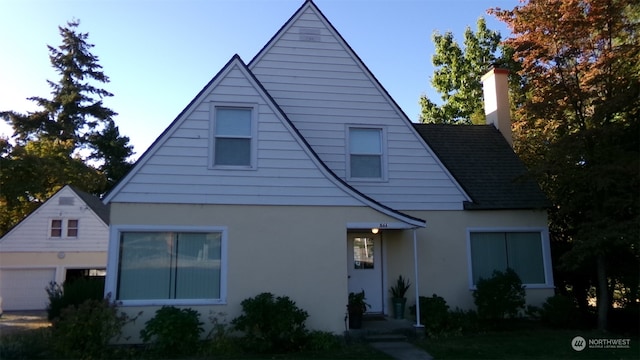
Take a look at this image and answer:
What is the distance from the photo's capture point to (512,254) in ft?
40.5

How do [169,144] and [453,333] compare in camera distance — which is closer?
[169,144]

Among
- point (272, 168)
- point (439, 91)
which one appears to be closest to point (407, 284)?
point (272, 168)

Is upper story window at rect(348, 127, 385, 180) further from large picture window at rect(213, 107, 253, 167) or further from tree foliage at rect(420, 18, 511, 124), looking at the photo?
tree foliage at rect(420, 18, 511, 124)

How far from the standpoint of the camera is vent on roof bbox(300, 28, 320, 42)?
488 inches

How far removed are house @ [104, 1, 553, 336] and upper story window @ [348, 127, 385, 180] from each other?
0.03m

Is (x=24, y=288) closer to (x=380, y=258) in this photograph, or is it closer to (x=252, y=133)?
(x=252, y=133)

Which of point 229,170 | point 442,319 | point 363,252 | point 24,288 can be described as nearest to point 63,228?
point 24,288

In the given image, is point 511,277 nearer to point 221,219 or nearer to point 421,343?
point 421,343

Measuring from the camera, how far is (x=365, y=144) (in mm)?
12250

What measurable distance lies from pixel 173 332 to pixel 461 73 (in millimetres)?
27565

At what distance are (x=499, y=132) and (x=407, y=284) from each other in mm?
6310

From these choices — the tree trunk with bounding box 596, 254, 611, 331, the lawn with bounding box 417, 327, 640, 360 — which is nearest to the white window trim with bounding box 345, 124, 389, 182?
the lawn with bounding box 417, 327, 640, 360

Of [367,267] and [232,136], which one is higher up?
[232,136]

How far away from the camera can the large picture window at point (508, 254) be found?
12188 mm
